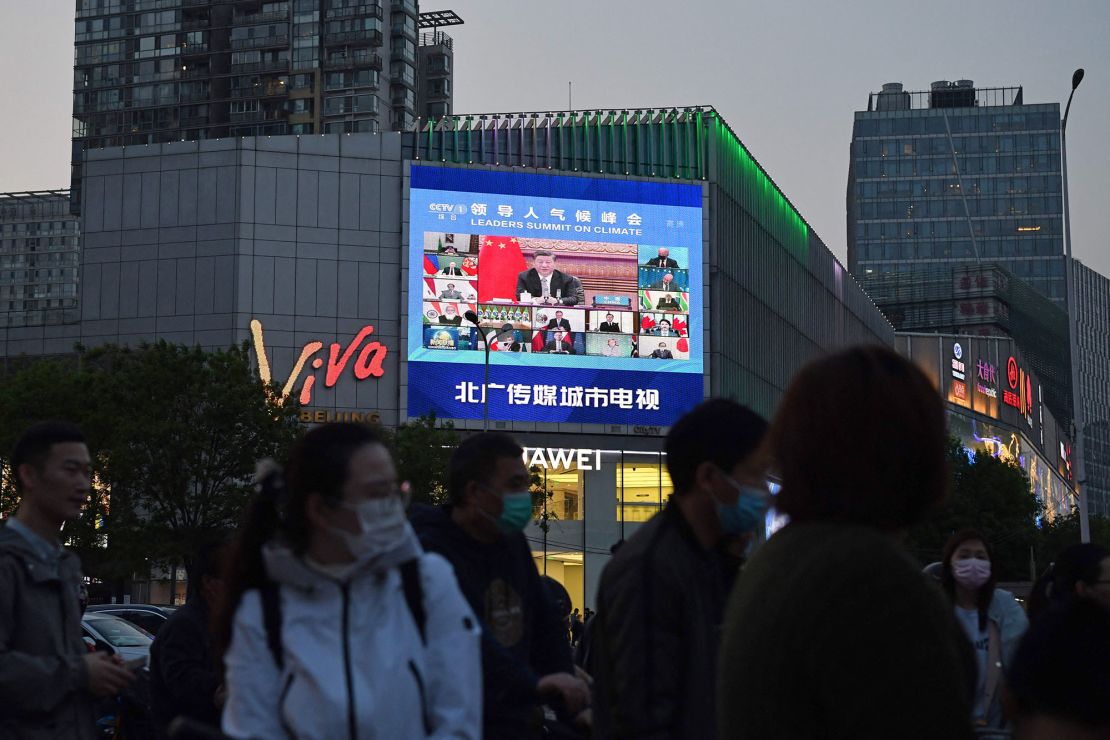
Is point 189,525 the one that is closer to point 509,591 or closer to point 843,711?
point 509,591

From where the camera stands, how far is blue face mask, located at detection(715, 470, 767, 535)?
4172 mm

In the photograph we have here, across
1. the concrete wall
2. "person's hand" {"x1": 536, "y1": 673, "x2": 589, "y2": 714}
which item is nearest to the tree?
the concrete wall

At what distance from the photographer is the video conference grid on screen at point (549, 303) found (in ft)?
174

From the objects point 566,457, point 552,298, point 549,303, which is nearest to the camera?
point 549,303

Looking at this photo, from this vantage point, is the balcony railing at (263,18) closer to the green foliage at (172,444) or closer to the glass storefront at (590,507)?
the glass storefront at (590,507)

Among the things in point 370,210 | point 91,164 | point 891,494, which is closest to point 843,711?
point 891,494

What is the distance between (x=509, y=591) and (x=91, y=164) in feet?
179

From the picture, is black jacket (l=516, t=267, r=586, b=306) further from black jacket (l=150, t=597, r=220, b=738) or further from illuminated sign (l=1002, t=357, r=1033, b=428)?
illuminated sign (l=1002, t=357, r=1033, b=428)

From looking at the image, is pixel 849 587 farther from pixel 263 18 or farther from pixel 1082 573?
pixel 263 18

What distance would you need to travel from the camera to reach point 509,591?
5.52 metres

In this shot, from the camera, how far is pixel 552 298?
2117 inches

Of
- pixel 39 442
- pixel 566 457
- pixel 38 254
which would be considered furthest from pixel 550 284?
pixel 38 254

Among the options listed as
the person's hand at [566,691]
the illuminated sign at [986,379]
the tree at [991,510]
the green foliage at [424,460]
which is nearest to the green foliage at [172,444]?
the green foliage at [424,460]

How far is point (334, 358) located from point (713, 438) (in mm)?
50536
